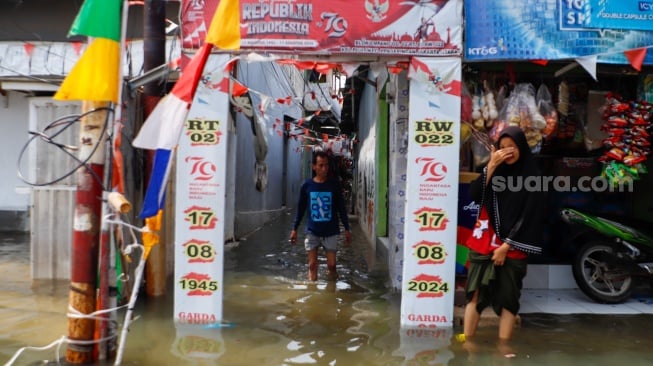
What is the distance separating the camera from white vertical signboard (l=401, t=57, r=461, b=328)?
5.52 meters

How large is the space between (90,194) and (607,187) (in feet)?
21.2

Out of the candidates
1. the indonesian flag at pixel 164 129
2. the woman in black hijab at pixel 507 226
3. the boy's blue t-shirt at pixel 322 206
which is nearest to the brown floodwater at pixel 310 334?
the woman in black hijab at pixel 507 226

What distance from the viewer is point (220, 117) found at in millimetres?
5539

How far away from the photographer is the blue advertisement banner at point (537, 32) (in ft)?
18.1

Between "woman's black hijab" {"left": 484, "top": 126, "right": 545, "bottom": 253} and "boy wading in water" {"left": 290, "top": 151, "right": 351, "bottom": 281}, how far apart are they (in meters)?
2.95

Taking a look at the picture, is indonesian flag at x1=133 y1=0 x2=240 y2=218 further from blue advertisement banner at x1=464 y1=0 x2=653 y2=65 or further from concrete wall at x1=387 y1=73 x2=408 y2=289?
concrete wall at x1=387 y1=73 x2=408 y2=289

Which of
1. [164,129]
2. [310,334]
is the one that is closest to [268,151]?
[310,334]

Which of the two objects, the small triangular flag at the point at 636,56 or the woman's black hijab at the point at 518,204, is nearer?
the woman's black hijab at the point at 518,204

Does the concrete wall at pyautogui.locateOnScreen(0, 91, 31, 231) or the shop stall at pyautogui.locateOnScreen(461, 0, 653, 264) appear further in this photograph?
the concrete wall at pyautogui.locateOnScreen(0, 91, 31, 231)

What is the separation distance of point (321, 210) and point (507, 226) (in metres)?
3.13

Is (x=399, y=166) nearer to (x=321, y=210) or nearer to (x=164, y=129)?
(x=321, y=210)

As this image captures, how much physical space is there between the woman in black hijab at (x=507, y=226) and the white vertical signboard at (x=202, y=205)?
8.06 feet

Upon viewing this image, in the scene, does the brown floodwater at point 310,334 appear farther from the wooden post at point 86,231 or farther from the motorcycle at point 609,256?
the motorcycle at point 609,256

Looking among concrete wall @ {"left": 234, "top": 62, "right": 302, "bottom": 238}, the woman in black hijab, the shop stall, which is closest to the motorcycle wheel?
the shop stall
